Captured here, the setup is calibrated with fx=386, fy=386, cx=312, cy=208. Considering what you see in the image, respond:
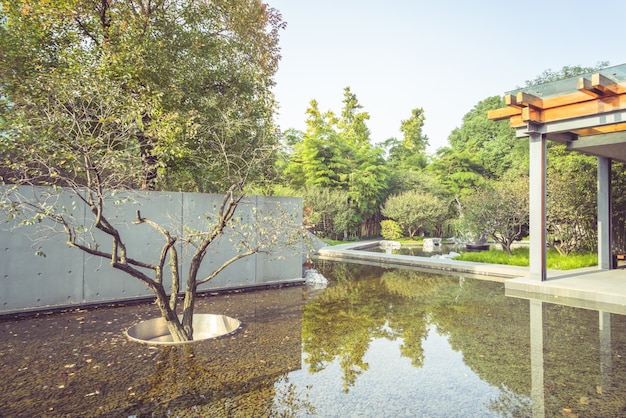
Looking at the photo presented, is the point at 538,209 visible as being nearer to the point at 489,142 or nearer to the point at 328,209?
the point at 328,209

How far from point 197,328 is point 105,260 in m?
2.43

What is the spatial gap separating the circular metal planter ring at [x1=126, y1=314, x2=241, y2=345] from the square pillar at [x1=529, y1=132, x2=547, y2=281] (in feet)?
21.6

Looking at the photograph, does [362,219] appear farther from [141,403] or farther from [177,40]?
[141,403]

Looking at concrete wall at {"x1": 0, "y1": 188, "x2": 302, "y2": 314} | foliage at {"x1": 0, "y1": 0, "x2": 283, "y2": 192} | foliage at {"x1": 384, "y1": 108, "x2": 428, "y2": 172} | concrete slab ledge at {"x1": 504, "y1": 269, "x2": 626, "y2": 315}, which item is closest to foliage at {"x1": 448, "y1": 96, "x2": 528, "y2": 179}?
foliage at {"x1": 384, "y1": 108, "x2": 428, "y2": 172}

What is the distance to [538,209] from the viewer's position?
840 cm

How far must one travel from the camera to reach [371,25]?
43.4 ft

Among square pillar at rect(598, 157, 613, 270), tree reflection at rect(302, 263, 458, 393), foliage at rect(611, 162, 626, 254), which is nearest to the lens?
tree reflection at rect(302, 263, 458, 393)

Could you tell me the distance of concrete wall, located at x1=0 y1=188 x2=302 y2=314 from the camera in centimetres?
604

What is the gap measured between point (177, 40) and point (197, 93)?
106cm

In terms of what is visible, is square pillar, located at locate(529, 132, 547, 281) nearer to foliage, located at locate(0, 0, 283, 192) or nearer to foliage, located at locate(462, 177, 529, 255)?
foliage, located at locate(462, 177, 529, 255)

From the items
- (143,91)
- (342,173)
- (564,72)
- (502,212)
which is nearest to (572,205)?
(502,212)

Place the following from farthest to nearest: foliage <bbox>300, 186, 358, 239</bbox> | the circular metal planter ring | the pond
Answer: foliage <bbox>300, 186, 358, 239</bbox>, the circular metal planter ring, the pond

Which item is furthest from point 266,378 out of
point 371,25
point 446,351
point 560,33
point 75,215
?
point 560,33

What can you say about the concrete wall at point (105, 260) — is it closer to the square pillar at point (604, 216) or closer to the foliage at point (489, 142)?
the square pillar at point (604, 216)
